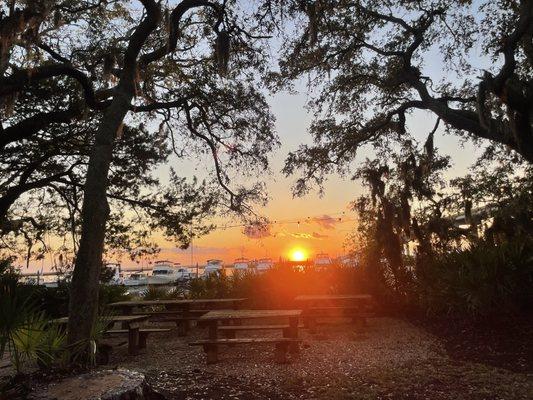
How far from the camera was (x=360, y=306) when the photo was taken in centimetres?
1016

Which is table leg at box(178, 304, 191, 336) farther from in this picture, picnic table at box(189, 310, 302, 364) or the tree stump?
the tree stump

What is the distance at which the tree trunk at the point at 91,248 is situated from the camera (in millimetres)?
5617

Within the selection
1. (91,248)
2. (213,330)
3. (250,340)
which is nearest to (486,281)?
(250,340)

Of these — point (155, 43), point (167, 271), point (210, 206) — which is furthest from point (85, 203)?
point (167, 271)

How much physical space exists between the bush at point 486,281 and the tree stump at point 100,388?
698 centimetres

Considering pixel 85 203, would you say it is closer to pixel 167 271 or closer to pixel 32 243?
pixel 32 243

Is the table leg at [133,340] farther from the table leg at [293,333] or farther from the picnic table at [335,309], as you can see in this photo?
the picnic table at [335,309]

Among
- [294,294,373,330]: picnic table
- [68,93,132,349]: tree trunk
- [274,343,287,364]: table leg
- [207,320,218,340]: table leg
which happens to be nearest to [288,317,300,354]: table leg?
[274,343,287,364]: table leg

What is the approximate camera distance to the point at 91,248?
5.88 metres

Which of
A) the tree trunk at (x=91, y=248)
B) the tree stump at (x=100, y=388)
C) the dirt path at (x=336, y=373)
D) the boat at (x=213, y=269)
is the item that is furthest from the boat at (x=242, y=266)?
the tree stump at (x=100, y=388)

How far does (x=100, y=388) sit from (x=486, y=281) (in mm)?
7674

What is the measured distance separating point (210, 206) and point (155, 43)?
4.88 m

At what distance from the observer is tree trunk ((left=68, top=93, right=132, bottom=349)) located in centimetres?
562

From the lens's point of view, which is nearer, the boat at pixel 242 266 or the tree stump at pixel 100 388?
the tree stump at pixel 100 388
